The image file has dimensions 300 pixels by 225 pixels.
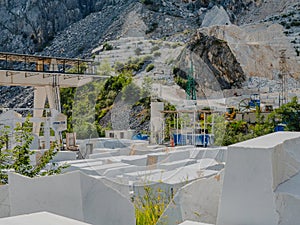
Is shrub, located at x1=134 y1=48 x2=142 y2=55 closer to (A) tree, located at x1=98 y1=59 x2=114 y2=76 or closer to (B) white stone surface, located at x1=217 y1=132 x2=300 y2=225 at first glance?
(A) tree, located at x1=98 y1=59 x2=114 y2=76

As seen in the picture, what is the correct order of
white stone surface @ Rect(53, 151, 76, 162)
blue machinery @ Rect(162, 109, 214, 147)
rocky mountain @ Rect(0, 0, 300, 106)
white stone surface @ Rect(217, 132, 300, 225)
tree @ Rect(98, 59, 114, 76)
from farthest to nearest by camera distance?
rocky mountain @ Rect(0, 0, 300, 106)
tree @ Rect(98, 59, 114, 76)
blue machinery @ Rect(162, 109, 214, 147)
white stone surface @ Rect(53, 151, 76, 162)
white stone surface @ Rect(217, 132, 300, 225)

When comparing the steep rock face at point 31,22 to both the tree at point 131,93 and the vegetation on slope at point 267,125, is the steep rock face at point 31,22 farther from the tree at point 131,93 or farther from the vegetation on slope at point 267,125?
the tree at point 131,93

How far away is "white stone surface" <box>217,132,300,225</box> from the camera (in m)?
1.61

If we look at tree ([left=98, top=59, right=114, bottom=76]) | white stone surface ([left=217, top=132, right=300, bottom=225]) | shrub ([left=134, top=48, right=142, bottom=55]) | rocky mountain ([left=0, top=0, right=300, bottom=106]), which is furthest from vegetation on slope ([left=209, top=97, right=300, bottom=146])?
rocky mountain ([left=0, top=0, right=300, bottom=106])

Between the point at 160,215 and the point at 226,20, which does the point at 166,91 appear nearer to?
the point at 160,215

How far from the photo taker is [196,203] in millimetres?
2178

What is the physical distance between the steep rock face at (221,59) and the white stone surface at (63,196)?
2342 cm

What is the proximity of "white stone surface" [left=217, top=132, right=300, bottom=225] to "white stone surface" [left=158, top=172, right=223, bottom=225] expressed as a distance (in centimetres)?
41

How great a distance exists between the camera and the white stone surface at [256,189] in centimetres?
161

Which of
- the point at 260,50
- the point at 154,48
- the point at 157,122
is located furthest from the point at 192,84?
the point at 260,50

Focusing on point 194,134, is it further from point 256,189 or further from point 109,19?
point 109,19

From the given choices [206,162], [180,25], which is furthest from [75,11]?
[206,162]

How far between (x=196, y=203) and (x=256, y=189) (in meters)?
0.60

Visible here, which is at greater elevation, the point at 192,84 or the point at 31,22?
the point at 31,22
